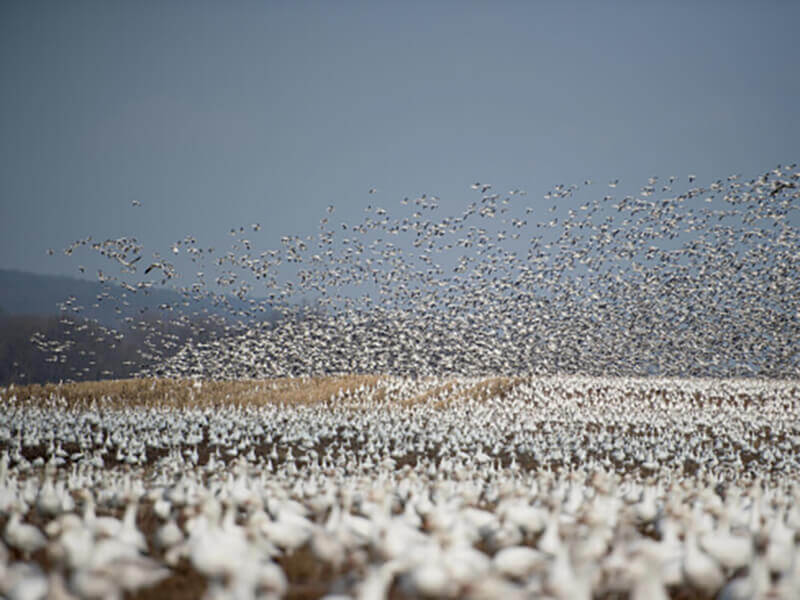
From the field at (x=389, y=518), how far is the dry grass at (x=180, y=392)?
6642 mm

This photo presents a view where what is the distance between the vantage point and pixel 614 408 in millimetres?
31516

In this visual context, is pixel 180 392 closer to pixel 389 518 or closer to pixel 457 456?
pixel 457 456

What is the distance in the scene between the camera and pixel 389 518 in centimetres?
795

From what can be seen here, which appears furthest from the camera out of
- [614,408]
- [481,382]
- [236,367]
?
[236,367]

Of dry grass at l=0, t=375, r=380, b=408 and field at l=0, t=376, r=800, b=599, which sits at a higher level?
field at l=0, t=376, r=800, b=599

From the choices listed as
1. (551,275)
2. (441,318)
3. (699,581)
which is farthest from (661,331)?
(699,581)

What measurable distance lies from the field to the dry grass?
664 cm

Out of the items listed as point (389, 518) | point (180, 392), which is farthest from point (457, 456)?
point (180, 392)

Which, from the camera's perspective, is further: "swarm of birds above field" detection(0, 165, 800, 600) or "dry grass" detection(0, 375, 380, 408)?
"dry grass" detection(0, 375, 380, 408)

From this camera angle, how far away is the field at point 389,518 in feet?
19.4

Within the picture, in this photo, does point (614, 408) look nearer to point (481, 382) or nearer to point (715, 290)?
point (481, 382)

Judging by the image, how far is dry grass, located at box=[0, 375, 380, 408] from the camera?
31969 millimetres

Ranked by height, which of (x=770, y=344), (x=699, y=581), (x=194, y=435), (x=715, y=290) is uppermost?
(x=715, y=290)

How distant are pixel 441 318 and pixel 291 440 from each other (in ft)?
101
